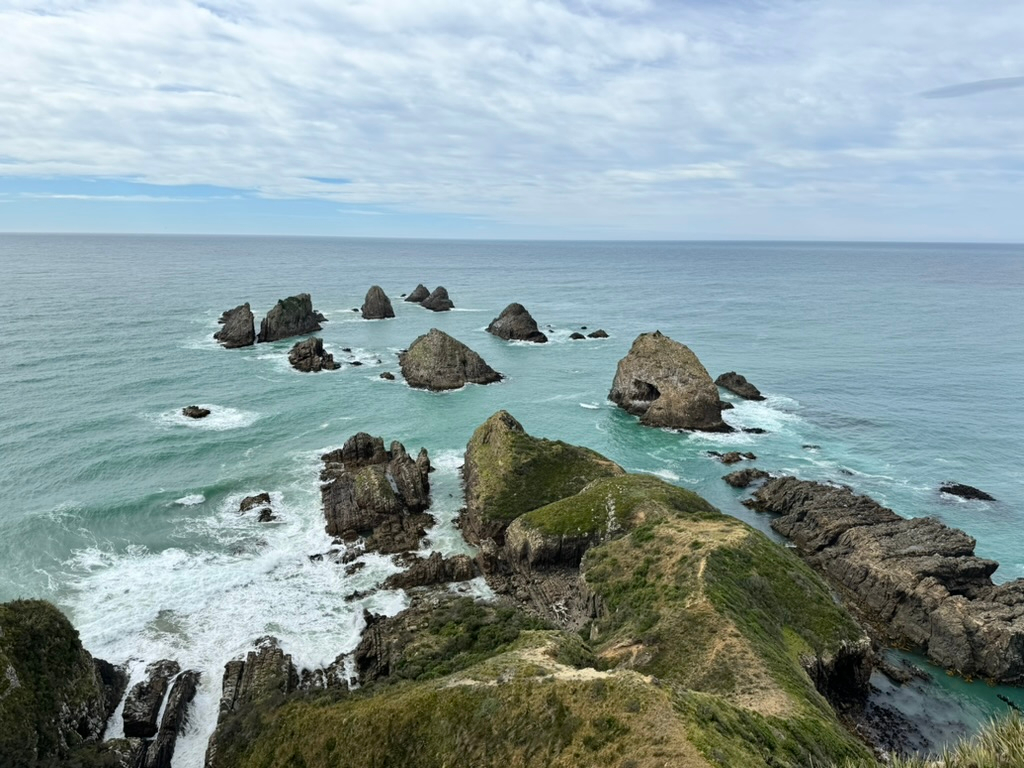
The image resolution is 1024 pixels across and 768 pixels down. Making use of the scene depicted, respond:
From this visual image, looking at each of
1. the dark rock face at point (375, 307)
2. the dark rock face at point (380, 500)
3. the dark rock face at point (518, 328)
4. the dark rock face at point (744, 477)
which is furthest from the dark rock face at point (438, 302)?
the dark rock face at point (744, 477)

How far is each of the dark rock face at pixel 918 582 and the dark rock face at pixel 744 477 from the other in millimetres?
7410

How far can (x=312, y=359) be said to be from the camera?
9119 cm

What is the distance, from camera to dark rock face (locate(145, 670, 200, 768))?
26297 millimetres

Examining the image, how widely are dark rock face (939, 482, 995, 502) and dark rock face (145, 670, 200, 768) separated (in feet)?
190

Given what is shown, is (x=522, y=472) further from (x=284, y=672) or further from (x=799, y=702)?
(x=799, y=702)

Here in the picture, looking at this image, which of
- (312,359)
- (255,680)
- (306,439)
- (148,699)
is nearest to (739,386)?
(306,439)

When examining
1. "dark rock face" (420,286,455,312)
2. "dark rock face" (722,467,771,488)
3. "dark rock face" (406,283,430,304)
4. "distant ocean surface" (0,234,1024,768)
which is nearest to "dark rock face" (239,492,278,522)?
"distant ocean surface" (0,234,1024,768)

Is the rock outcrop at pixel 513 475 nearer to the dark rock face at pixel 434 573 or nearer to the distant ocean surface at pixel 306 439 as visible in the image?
the distant ocean surface at pixel 306 439

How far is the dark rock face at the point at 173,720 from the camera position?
26.3 meters

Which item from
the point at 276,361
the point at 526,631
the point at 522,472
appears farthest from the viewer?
the point at 276,361

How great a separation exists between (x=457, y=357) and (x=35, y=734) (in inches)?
2510

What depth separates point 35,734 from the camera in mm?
23859

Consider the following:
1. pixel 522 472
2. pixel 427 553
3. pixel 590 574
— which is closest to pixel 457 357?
pixel 522 472

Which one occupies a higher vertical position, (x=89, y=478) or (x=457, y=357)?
(x=457, y=357)
